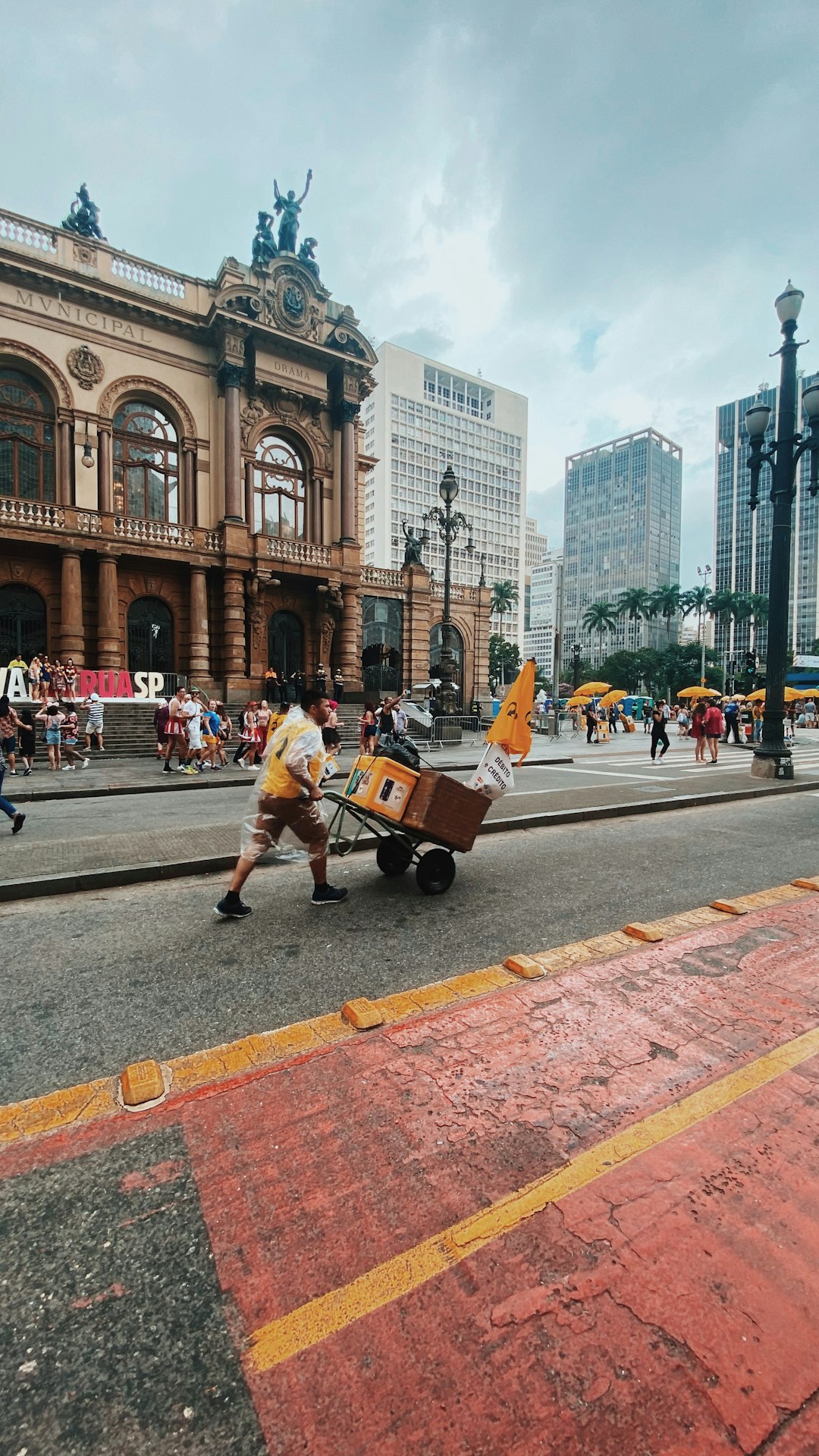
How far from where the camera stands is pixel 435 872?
552 centimetres

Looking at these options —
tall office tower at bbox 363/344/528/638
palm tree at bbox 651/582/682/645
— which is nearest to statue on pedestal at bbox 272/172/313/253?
palm tree at bbox 651/582/682/645

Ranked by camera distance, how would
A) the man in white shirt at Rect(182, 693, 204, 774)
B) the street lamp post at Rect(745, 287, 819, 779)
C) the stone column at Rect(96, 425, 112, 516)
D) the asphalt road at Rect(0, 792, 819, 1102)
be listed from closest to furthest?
the asphalt road at Rect(0, 792, 819, 1102), the street lamp post at Rect(745, 287, 819, 779), the man in white shirt at Rect(182, 693, 204, 774), the stone column at Rect(96, 425, 112, 516)

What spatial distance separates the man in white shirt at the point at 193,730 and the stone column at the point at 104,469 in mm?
14177

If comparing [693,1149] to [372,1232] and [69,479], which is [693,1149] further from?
[69,479]

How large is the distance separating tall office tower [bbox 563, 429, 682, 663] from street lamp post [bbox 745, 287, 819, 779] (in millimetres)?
139365

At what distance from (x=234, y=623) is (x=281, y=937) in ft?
78.5

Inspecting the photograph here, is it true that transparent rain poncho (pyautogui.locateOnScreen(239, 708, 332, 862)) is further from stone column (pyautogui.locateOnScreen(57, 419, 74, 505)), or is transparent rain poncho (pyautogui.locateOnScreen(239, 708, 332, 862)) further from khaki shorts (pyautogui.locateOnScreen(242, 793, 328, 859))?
stone column (pyautogui.locateOnScreen(57, 419, 74, 505))

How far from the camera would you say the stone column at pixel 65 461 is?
79.0 feet

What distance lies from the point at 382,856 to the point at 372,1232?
4131mm

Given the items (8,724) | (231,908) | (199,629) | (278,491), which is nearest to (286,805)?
(231,908)

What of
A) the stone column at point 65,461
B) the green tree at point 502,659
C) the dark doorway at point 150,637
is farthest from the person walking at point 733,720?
the green tree at point 502,659

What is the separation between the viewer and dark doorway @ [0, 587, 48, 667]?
76.9ft

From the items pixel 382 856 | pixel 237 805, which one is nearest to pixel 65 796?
pixel 237 805

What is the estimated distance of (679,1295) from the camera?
1.77 meters
